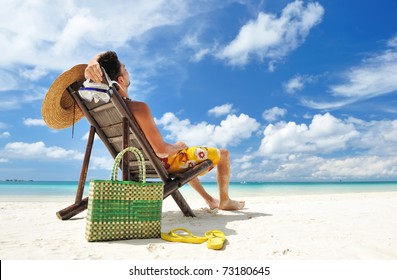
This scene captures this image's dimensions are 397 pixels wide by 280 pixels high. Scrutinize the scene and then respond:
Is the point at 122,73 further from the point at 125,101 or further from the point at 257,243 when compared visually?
the point at 257,243

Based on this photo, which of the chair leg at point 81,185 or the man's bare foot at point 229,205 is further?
the man's bare foot at point 229,205

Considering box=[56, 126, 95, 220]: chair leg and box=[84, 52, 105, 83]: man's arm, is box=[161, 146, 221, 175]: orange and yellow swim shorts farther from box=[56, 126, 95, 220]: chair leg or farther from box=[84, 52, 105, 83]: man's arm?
box=[84, 52, 105, 83]: man's arm

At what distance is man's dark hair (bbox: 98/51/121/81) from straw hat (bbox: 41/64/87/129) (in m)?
0.52

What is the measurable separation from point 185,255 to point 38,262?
3.40 feet

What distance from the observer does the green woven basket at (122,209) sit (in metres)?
2.75

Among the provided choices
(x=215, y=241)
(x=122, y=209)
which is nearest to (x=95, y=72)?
(x=122, y=209)

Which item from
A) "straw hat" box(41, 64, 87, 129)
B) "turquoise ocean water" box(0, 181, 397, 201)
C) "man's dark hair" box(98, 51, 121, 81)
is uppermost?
"man's dark hair" box(98, 51, 121, 81)

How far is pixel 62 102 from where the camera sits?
169 inches

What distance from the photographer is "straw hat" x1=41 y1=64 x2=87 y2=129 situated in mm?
3936

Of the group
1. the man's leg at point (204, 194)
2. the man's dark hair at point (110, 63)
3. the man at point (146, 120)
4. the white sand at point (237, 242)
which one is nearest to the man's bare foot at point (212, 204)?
the man's leg at point (204, 194)

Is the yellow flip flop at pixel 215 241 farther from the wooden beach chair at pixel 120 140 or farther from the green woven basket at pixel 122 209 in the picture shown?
the wooden beach chair at pixel 120 140

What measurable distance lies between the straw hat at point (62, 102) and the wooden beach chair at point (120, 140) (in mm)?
76

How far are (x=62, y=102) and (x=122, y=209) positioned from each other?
2.17 m

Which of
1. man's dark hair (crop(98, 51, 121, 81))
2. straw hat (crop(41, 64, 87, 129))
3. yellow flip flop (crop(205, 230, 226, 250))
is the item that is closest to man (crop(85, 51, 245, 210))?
man's dark hair (crop(98, 51, 121, 81))
